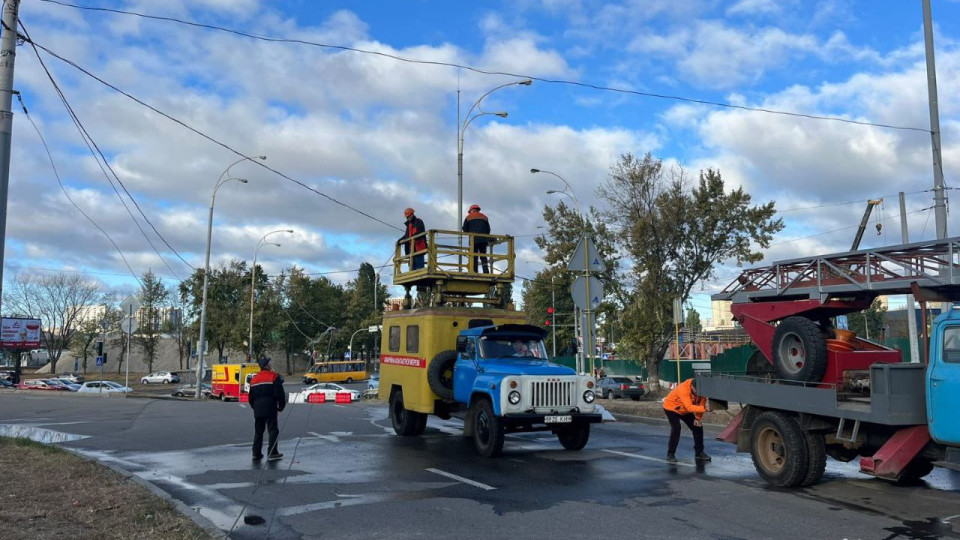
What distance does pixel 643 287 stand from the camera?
29.8m

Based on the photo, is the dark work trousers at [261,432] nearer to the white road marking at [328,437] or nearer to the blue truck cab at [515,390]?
the white road marking at [328,437]

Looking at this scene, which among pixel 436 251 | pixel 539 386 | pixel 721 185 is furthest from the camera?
pixel 721 185

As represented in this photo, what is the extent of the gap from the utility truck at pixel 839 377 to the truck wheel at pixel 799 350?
14mm

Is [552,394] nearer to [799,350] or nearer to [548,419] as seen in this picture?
[548,419]

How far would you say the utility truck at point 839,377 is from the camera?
7.82 metres

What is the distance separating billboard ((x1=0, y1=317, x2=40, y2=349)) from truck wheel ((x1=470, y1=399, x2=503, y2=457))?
60078 millimetres

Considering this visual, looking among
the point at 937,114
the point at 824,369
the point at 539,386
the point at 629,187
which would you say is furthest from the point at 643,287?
the point at 824,369

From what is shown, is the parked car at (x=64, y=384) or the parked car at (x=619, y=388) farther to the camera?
the parked car at (x=64, y=384)

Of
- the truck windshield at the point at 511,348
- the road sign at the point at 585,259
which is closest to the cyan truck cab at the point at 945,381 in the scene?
the truck windshield at the point at 511,348

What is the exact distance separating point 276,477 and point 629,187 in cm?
2266

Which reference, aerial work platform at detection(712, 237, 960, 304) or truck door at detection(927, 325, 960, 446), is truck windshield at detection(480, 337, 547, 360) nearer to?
aerial work platform at detection(712, 237, 960, 304)

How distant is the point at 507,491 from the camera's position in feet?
29.5

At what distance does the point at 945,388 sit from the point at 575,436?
6.24m

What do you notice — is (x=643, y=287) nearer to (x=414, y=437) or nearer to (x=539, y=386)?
(x=414, y=437)
